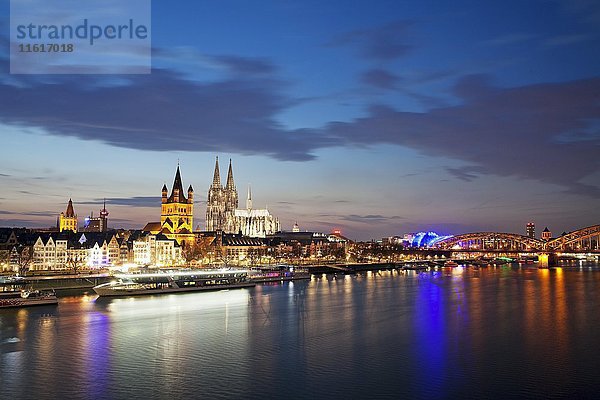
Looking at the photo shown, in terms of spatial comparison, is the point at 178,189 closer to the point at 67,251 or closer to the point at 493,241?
the point at 67,251

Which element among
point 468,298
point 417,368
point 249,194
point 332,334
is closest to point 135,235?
point 468,298

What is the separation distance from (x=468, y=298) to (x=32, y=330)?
110 feet

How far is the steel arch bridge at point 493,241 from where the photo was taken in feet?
509

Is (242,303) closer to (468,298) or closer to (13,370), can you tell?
(468,298)

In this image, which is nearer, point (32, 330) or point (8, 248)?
point (32, 330)

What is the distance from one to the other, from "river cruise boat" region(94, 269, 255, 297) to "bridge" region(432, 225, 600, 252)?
8070 centimetres

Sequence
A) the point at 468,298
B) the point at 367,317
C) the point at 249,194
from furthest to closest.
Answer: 1. the point at 249,194
2. the point at 468,298
3. the point at 367,317

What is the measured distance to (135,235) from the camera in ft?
303

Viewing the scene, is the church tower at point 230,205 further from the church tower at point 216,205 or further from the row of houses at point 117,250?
the row of houses at point 117,250

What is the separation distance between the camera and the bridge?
133 meters

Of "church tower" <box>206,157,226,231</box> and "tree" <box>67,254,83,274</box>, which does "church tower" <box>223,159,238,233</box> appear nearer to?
"church tower" <box>206,157,226,231</box>

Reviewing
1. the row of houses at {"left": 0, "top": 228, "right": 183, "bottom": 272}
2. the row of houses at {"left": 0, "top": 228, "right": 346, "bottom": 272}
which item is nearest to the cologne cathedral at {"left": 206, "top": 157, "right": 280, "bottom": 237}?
the row of houses at {"left": 0, "top": 228, "right": 346, "bottom": 272}

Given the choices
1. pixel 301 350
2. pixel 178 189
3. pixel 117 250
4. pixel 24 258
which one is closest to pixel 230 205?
pixel 178 189

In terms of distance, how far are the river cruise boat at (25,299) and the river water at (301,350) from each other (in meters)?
1.33
